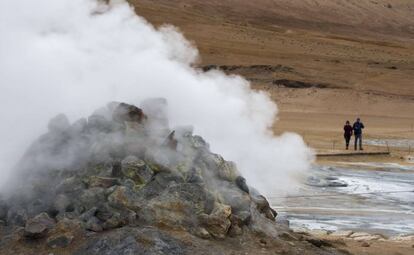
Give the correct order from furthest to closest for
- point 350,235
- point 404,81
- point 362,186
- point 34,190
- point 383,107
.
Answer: point 404,81, point 383,107, point 362,186, point 350,235, point 34,190

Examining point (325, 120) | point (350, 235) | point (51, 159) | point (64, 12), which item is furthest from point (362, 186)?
point (325, 120)

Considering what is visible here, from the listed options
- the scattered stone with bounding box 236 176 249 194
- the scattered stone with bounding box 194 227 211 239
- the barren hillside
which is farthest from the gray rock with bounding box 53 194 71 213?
the barren hillside

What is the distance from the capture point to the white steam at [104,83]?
12250 mm

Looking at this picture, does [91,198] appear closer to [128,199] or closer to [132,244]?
[128,199]

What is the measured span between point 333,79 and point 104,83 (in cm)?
3109

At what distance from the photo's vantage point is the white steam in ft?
40.2

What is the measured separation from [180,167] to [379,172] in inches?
419

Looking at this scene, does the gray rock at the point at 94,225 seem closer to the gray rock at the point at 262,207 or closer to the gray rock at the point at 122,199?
the gray rock at the point at 122,199

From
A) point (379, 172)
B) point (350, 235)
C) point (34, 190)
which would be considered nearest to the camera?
point (34, 190)

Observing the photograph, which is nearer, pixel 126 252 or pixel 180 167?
pixel 126 252

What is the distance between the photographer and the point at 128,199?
9.98 metres

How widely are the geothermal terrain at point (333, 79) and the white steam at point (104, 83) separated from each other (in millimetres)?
1620

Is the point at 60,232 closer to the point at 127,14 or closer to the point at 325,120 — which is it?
the point at 127,14

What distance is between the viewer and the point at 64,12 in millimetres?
14930
